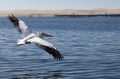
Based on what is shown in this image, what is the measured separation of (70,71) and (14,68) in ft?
12.7

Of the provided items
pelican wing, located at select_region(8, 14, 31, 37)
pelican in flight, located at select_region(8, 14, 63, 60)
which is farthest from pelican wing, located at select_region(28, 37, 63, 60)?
pelican wing, located at select_region(8, 14, 31, 37)

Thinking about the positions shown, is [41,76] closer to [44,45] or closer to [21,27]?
[21,27]

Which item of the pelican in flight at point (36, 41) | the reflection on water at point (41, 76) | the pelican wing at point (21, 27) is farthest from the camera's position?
the reflection on water at point (41, 76)

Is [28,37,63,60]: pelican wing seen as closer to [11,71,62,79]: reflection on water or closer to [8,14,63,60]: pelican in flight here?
[8,14,63,60]: pelican in flight

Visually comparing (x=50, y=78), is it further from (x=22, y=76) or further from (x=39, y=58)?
(x=39, y=58)

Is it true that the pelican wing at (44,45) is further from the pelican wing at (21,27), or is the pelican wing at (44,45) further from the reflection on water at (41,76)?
the reflection on water at (41,76)

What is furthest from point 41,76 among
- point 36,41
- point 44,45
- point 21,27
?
point 44,45

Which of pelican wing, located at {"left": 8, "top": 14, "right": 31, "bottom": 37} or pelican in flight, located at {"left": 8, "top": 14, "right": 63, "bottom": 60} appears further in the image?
pelican wing, located at {"left": 8, "top": 14, "right": 31, "bottom": 37}

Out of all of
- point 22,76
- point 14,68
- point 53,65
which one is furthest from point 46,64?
point 22,76

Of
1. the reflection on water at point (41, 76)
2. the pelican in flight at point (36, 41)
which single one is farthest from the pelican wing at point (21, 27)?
the reflection on water at point (41, 76)

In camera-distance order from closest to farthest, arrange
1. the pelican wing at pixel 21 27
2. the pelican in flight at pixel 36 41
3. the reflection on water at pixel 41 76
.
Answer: the pelican in flight at pixel 36 41, the pelican wing at pixel 21 27, the reflection on water at pixel 41 76

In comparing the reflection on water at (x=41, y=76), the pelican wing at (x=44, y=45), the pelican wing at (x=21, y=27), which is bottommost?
the reflection on water at (x=41, y=76)

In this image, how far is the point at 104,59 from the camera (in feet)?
91.0

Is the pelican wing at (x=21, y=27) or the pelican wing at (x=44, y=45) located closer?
the pelican wing at (x=44, y=45)
